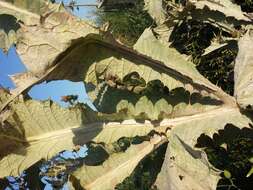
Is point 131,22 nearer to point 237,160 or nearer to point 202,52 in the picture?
point 202,52

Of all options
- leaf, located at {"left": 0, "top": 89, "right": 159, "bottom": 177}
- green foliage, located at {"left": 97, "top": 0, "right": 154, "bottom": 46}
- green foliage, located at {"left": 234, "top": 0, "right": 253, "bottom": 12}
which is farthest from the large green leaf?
green foliage, located at {"left": 97, "top": 0, "right": 154, "bottom": 46}

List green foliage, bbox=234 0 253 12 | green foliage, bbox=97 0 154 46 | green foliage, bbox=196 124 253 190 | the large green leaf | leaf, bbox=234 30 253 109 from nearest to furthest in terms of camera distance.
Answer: the large green leaf → leaf, bbox=234 30 253 109 → green foliage, bbox=196 124 253 190 → green foliage, bbox=234 0 253 12 → green foliage, bbox=97 0 154 46

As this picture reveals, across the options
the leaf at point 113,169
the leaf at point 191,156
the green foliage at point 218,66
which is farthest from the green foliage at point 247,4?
the leaf at point 113,169

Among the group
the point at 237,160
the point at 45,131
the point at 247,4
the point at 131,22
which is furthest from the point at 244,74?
the point at 131,22

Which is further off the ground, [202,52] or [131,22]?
[202,52]

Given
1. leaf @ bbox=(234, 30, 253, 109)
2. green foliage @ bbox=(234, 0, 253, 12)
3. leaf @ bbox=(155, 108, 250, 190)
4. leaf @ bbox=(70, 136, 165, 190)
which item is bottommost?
leaf @ bbox=(70, 136, 165, 190)

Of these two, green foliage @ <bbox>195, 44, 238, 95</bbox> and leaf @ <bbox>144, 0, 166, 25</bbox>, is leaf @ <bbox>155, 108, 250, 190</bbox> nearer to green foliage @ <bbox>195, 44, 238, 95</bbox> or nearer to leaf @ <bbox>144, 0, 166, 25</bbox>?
leaf @ <bbox>144, 0, 166, 25</bbox>

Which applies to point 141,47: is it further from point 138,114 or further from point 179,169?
point 179,169

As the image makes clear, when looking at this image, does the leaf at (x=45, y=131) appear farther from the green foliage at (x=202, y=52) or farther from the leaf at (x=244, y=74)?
the green foliage at (x=202, y=52)

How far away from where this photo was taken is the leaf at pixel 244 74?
1.50 meters

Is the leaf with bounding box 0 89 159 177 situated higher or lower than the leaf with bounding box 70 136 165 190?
higher

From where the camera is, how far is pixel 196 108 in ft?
5.12

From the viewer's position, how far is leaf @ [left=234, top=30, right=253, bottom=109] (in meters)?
1.50

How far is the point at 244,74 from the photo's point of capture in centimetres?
154
